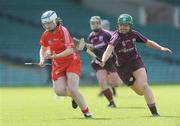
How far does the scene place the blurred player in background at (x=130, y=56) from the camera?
15.0 metres

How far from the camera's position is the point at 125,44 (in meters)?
15.4

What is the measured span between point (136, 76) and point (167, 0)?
Result: 91.9 feet

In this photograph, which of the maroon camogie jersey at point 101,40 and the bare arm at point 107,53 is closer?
the bare arm at point 107,53

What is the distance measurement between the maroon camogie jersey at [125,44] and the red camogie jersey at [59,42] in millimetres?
945

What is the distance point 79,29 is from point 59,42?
25.0 m

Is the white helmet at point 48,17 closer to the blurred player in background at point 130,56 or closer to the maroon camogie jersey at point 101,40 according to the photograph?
the blurred player in background at point 130,56

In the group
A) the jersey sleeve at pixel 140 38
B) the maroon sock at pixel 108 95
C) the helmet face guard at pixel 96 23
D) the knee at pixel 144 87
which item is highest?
the jersey sleeve at pixel 140 38

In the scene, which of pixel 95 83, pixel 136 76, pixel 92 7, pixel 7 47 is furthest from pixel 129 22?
pixel 92 7

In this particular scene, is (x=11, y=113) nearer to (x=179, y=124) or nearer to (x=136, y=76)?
(x=136, y=76)

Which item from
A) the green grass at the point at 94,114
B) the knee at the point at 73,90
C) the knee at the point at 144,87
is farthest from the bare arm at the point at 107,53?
the green grass at the point at 94,114

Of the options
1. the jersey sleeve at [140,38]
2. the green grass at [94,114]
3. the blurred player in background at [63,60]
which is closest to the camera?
the green grass at [94,114]

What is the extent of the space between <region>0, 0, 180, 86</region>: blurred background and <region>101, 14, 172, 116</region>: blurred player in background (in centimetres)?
1978

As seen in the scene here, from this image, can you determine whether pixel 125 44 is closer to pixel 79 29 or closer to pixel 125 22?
pixel 125 22

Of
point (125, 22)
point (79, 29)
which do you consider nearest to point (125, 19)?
point (125, 22)
